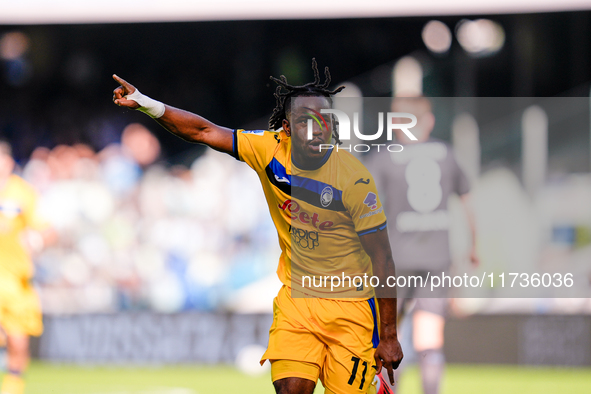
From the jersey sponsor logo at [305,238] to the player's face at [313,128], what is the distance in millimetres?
386

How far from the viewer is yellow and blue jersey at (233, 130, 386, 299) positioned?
3.46 meters

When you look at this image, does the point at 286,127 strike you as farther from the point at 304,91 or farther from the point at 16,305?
the point at 16,305

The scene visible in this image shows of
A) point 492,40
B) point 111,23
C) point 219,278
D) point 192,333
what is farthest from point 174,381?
point 492,40

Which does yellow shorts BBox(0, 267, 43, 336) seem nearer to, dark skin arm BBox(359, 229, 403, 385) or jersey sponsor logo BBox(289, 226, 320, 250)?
jersey sponsor logo BBox(289, 226, 320, 250)

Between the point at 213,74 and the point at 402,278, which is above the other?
the point at 213,74

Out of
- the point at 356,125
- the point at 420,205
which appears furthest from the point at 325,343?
the point at 356,125

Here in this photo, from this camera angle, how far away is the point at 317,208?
349 centimetres

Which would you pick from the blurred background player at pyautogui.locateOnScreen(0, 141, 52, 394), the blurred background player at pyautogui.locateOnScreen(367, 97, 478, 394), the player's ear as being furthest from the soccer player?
the blurred background player at pyautogui.locateOnScreen(0, 141, 52, 394)

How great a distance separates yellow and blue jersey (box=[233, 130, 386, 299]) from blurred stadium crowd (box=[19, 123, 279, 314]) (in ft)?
16.0

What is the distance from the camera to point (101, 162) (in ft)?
29.5

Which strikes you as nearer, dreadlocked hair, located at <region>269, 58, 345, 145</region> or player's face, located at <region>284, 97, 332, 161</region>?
player's face, located at <region>284, 97, 332, 161</region>

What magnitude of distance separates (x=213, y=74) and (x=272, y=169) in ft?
21.5

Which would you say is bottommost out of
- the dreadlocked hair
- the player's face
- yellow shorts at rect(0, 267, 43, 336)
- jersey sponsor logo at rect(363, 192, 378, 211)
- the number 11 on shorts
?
the number 11 on shorts

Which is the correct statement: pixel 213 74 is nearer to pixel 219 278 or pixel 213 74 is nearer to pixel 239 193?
pixel 239 193
